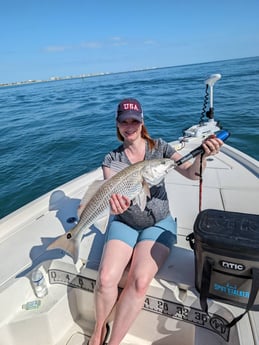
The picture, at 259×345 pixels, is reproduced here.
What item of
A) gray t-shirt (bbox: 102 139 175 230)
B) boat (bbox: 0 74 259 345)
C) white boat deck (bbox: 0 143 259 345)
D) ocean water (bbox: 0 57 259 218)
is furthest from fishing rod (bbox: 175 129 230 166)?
ocean water (bbox: 0 57 259 218)

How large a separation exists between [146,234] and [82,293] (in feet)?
2.60

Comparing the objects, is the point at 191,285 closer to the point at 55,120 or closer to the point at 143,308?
the point at 143,308

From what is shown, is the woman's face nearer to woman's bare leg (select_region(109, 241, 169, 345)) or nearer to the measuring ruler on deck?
woman's bare leg (select_region(109, 241, 169, 345))

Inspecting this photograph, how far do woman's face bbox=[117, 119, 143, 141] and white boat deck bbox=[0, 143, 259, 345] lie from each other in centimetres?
108

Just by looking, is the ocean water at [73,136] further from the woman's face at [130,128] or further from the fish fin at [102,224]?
the woman's face at [130,128]

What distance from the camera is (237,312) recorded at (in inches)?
66.3

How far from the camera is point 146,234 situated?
2.24 m

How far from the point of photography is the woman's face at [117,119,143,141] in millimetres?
2444

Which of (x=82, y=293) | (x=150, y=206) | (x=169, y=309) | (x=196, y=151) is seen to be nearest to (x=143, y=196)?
(x=150, y=206)

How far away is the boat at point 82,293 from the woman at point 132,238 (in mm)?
167

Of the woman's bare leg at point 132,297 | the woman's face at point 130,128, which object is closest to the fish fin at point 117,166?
the woman's face at point 130,128

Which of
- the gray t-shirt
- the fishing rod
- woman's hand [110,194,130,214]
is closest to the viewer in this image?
woman's hand [110,194,130,214]

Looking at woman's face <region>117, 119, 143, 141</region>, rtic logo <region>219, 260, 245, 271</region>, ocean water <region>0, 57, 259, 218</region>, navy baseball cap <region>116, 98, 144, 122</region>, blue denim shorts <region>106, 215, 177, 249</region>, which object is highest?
navy baseball cap <region>116, 98, 144, 122</region>

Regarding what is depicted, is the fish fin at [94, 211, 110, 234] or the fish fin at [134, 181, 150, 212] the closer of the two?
the fish fin at [134, 181, 150, 212]
